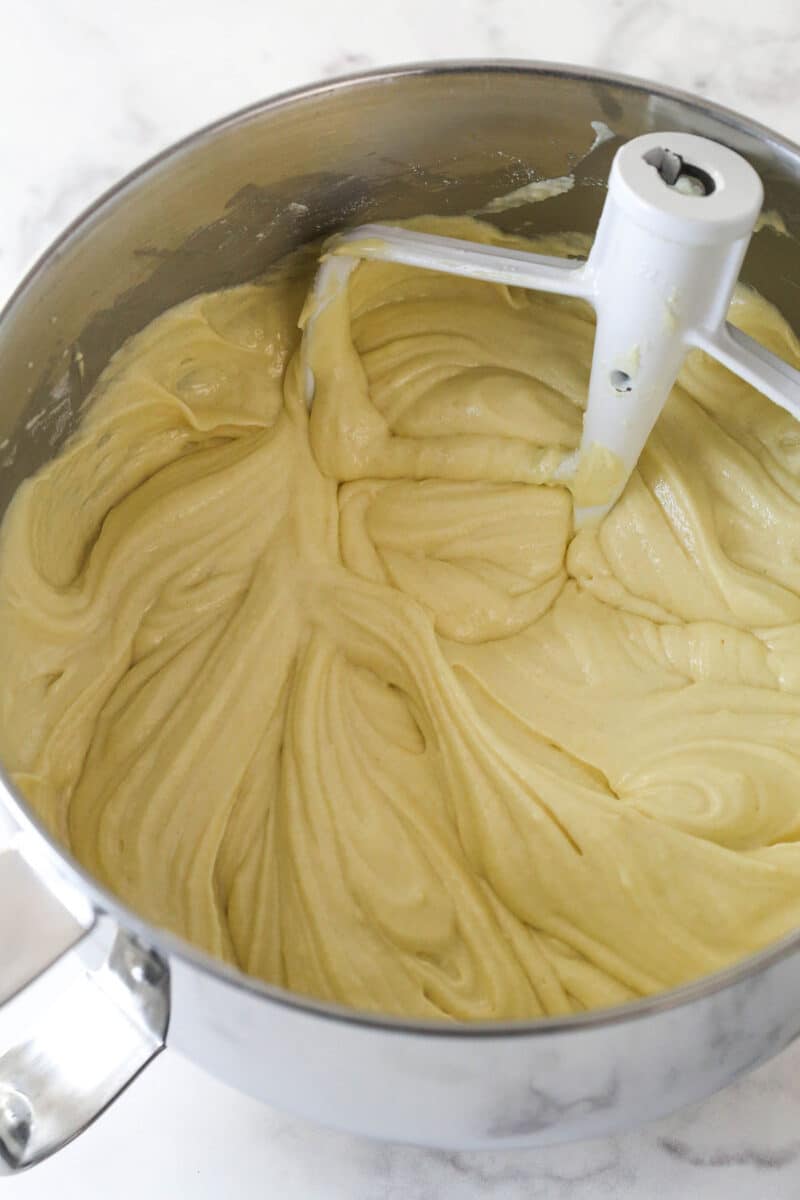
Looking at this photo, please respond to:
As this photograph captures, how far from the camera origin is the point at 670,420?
1235mm

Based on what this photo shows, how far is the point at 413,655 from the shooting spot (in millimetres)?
1167

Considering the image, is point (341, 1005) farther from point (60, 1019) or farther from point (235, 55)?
point (235, 55)

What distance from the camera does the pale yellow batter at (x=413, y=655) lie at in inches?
39.8

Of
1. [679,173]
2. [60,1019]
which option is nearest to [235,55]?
[679,173]

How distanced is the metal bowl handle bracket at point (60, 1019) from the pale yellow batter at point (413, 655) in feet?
0.70

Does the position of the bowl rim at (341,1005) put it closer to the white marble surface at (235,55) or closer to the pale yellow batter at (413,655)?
the pale yellow batter at (413,655)

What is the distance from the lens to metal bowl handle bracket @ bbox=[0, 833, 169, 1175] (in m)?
0.73

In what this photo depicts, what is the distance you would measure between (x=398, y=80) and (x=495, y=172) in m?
0.15

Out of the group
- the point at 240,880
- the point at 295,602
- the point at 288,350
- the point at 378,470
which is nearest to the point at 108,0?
the point at 288,350

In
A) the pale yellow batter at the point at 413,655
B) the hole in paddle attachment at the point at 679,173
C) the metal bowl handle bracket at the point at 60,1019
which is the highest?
the hole in paddle attachment at the point at 679,173

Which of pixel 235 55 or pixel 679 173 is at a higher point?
pixel 235 55

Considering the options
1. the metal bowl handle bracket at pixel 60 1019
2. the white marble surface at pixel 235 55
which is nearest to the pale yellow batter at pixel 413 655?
the metal bowl handle bracket at pixel 60 1019

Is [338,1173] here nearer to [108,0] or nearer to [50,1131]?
[50,1131]

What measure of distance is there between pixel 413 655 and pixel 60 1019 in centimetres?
50
